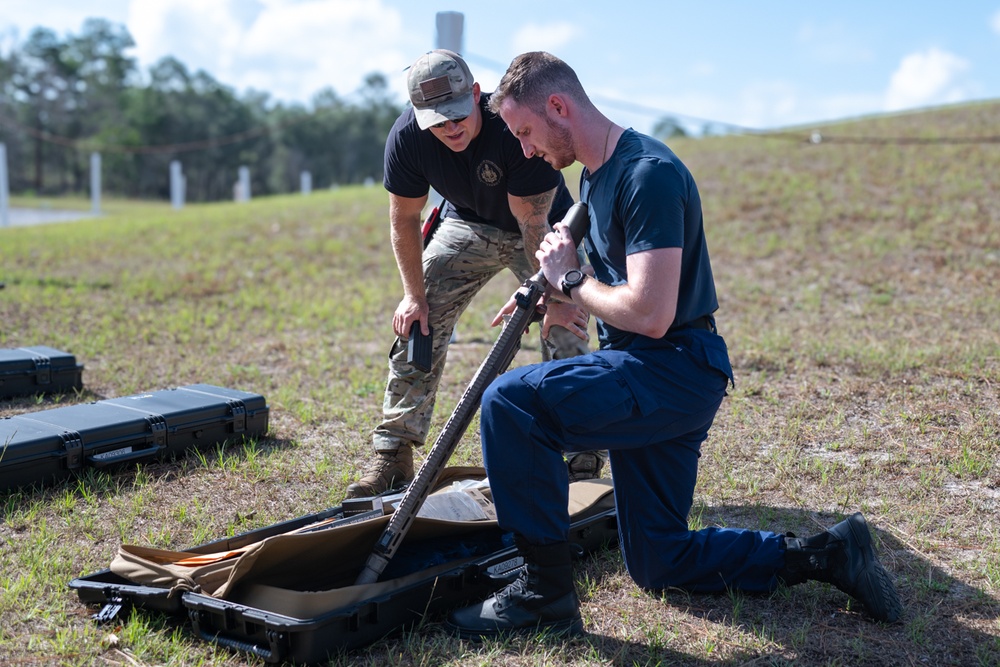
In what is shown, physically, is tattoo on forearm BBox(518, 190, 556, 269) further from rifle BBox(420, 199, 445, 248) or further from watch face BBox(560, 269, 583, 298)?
watch face BBox(560, 269, 583, 298)

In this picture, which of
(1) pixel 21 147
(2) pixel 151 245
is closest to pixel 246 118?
(1) pixel 21 147

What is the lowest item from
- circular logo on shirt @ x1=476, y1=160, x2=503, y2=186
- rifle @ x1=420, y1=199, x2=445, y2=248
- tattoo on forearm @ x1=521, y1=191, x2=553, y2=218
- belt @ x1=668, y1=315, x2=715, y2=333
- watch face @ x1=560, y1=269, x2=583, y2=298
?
belt @ x1=668, y1=315, x2=715, y2=333

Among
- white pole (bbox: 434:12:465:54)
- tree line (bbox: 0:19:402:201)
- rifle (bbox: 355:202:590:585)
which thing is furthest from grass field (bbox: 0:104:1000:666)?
tree line (bbox: 0:19:402:201)

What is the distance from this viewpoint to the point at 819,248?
1145 centimetres

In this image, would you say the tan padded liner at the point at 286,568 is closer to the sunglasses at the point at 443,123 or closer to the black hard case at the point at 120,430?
the black hard case at the point at 120,430

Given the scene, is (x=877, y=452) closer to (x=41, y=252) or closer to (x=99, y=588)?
(x=99, y=588)

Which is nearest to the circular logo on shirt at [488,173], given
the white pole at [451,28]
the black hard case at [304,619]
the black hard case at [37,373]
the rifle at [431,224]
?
the rifle at [431,224]

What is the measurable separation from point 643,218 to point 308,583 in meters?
1.82

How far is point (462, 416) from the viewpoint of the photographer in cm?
324

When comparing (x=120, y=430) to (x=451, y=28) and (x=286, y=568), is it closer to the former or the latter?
(x=286, y=568)

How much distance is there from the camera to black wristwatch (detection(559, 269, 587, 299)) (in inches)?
120

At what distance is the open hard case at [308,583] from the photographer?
2902 mm

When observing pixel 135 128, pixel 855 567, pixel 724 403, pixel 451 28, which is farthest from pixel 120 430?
pixel 135 128

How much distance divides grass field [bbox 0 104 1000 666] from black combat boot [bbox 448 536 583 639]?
0.08 metres
